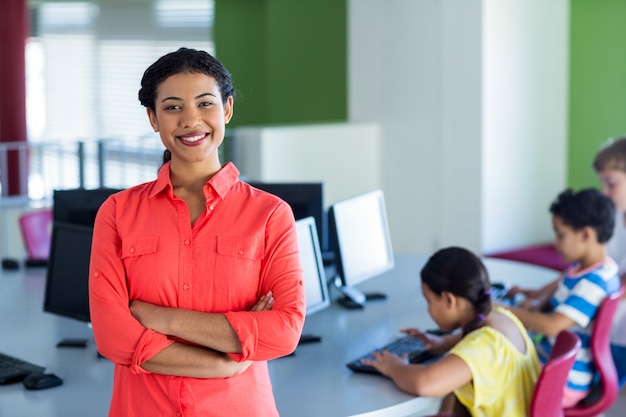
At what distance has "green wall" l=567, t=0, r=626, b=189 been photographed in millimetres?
5816

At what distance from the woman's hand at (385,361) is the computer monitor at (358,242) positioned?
68 centimetres

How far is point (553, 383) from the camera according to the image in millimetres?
2506

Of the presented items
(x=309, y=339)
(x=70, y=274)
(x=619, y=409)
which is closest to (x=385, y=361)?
(x=309, y=339)

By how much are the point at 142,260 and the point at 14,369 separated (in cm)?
100

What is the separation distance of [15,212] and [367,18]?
2722mm

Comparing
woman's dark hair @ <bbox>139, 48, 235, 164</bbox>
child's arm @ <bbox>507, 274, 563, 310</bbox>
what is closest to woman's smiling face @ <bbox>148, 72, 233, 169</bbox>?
woman's dark hair @ <bbox>139, 48, 235, 164</bbox>

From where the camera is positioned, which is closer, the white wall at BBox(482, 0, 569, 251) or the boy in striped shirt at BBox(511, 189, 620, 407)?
the boy in striped shirt at BBox(511, 189, 620, 407)

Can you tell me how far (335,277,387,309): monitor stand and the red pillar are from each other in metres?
6.66

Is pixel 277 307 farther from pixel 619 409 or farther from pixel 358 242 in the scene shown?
pixel 619 409

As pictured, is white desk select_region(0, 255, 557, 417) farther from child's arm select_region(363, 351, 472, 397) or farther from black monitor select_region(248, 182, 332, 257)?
black monitor select_region(248, 182, 332, 257)

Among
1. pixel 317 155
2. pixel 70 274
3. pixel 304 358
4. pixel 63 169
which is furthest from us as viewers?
pixel 63 169

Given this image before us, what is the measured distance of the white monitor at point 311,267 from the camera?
9.70ft

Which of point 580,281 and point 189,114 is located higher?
point 189,114

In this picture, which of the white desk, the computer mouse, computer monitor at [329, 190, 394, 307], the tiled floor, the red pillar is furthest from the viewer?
the red pillar
